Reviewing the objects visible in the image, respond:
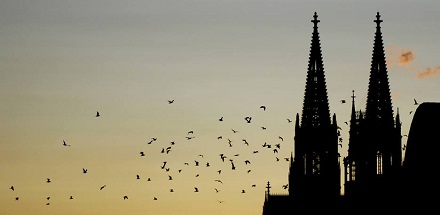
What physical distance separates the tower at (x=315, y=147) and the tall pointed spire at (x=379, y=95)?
8.49 meters

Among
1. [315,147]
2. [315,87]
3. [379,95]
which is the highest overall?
[315,87]

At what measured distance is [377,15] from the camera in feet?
584

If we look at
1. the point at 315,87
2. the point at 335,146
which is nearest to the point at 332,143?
the point at 335,146

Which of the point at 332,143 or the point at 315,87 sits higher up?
the point at 315,87

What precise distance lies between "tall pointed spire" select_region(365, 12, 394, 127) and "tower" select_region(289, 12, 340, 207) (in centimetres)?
849

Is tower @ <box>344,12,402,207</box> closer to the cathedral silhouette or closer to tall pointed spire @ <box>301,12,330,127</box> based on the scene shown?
the cathedral silhouette

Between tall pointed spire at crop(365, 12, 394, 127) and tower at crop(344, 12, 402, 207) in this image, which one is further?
tall pointed spire at crop(365, 12, 394, 127)

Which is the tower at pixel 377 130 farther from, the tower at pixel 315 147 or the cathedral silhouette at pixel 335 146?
the tower at pixel 315 147

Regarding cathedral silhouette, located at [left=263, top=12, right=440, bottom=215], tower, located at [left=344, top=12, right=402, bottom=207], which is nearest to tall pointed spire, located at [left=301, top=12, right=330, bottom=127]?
cathedral silhouette, located at [left=263, top=12, right=440, bottom=215]

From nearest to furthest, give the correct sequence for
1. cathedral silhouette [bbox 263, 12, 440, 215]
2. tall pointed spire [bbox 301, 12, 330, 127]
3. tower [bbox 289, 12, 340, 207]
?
1. cathedral silhouette [bbox 263, 12, 440, 215]
2. tower [bbox 289, 12, 340, 207]
3. tall pointed spire [bbox 301, 12, 330, 127]

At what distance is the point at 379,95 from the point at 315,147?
9.92 m

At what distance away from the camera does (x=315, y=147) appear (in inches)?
7106

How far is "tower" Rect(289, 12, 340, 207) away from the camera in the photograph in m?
180

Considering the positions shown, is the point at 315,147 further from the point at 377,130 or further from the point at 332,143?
the point at 377,130
